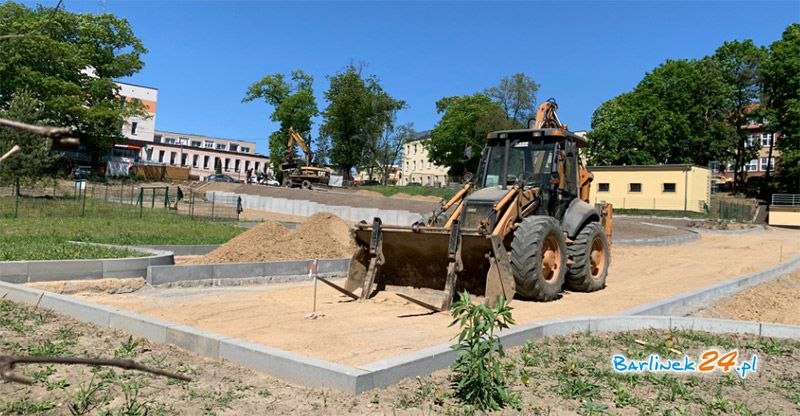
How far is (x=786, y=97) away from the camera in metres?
53.6

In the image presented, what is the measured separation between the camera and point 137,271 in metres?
11.3

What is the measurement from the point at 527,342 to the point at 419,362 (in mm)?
1808

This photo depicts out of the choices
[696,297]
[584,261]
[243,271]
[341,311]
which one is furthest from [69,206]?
[696,297]

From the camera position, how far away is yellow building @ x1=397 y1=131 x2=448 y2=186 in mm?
104750

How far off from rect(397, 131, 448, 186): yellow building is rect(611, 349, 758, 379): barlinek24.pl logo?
95400 mm

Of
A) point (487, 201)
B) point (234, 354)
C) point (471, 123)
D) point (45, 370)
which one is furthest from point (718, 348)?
point (471, 123)

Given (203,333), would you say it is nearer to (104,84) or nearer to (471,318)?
(471,318)

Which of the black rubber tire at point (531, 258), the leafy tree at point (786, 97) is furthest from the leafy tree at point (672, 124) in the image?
the black rubber tire at point (531, 258)

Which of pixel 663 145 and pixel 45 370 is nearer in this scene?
pixel 45 370

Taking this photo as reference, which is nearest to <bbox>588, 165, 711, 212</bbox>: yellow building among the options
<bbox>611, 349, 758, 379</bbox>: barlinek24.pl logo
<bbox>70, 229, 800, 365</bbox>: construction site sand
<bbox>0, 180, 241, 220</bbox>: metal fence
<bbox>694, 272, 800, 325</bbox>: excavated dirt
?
<bbox>0, 180, 241, 220</bbox>: metal fence

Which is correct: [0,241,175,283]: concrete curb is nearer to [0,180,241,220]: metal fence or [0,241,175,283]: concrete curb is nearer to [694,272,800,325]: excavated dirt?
[694,272,800,325]: excavated dirt

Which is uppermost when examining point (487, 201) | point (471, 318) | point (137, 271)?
point (487, 201)

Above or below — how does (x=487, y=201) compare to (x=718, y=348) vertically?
above

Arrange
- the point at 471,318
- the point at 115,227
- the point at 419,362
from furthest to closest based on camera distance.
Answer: the point at 115,227 < the point at 419,362 < the point at 471,318
